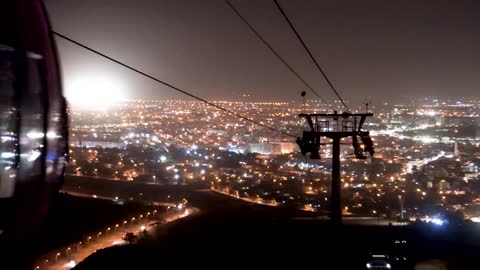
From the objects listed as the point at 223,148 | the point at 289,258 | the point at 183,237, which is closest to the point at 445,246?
the point at 289,258

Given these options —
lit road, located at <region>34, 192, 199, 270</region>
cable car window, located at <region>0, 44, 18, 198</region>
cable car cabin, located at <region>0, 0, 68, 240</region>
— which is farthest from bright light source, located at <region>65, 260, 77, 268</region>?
cable car window, located at <region>0, 44, 18, 198</region>

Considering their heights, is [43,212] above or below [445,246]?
above

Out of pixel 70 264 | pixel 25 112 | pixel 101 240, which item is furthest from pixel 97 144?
pixel 25 112

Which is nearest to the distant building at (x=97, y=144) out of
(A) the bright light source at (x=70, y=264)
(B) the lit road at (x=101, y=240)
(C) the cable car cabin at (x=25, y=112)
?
(B) the lit road at (x=101, y=240)

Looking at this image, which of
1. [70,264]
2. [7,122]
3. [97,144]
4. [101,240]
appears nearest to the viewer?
[7,122]

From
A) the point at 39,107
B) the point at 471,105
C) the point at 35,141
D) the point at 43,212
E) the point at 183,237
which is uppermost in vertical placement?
the point at 471,105

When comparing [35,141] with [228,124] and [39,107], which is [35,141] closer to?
[39,107]

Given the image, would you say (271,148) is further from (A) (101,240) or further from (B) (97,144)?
(A) (101,240)
